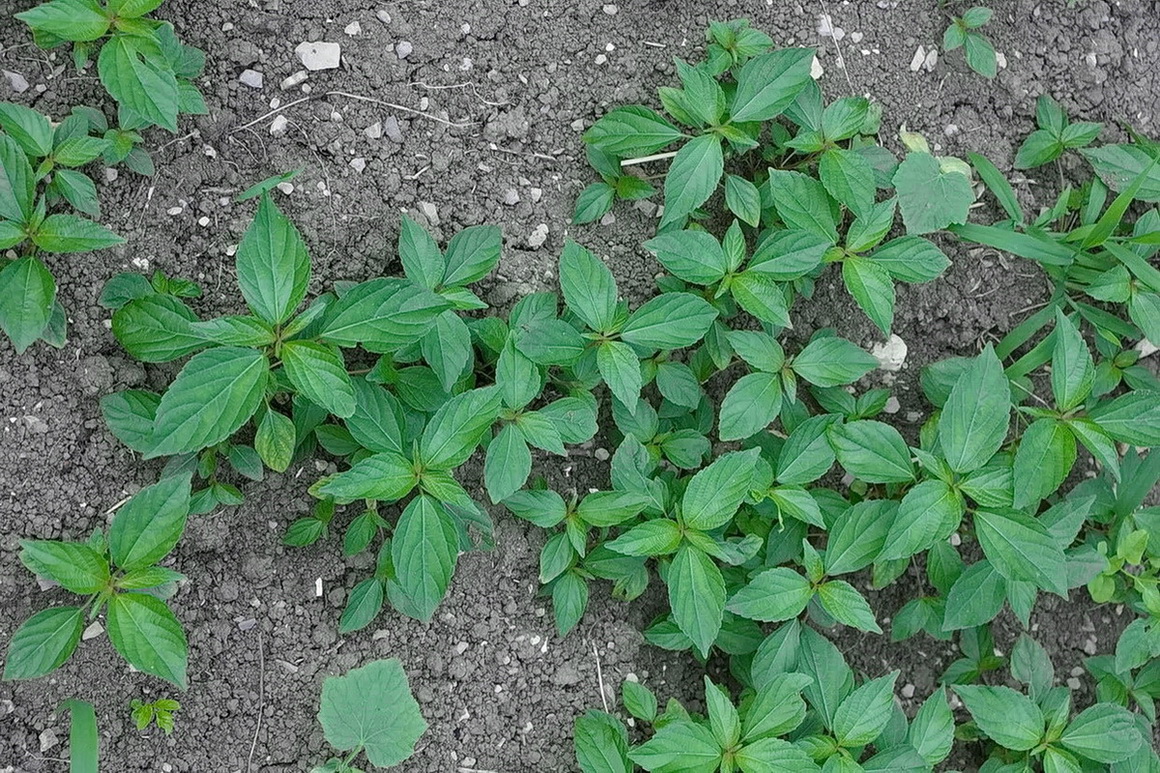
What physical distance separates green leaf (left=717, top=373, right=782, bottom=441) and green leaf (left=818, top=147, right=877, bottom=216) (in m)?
0.47

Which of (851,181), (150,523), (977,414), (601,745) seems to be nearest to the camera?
(150,523)

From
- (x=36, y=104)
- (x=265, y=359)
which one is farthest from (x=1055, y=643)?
(x=36, y=104)

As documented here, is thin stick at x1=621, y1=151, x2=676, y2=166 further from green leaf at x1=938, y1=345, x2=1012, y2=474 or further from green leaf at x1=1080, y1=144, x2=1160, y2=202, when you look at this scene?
green leaf at x1=1080, y1=144, x2=1160, y2=202

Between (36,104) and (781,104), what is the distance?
1.67 metres

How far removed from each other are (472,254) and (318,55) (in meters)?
0.62

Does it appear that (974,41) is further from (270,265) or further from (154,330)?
(154,330)

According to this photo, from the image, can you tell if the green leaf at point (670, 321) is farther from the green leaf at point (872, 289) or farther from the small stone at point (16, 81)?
the small stone at point (16, 81)

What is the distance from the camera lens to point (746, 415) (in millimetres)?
2312

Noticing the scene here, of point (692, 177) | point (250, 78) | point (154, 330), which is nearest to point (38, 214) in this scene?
point (154, 330)

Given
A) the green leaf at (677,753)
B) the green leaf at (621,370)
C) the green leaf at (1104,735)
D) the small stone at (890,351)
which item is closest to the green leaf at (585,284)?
the green leaf at (621,370)

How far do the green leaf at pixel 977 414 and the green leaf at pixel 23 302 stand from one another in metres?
1.91

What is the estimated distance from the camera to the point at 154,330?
206 cm

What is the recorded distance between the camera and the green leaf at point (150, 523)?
6.42 feet

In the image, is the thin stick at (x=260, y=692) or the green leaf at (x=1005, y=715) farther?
the green leaf at (x=1005, y=715)
